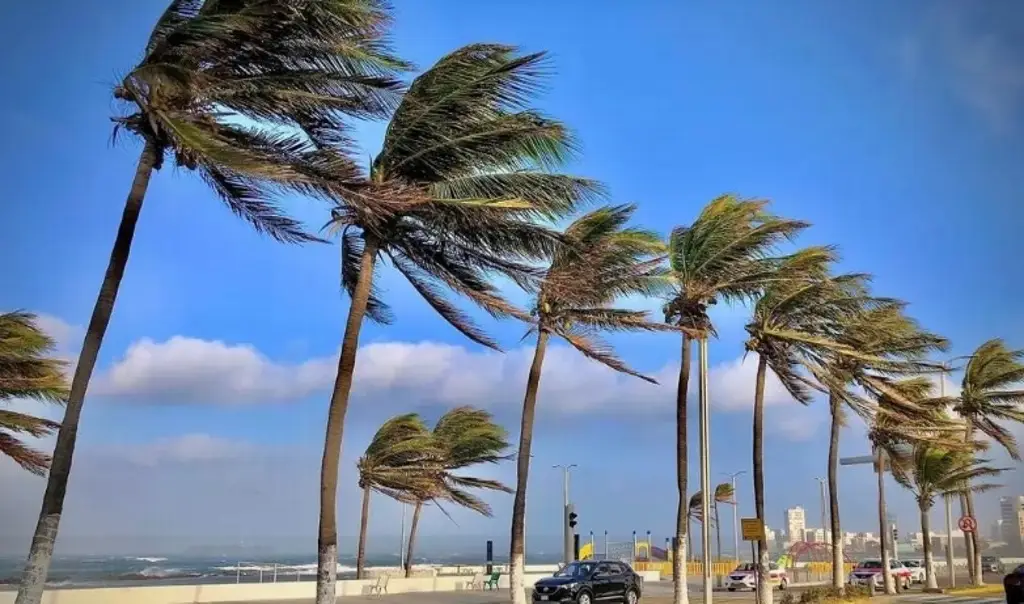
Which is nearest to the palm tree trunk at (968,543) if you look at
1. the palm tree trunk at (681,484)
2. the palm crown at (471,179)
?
the palm tree trunk at (681,484)

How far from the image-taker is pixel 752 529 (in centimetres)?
2447

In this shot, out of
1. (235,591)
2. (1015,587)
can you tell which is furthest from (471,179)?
(1015,587)

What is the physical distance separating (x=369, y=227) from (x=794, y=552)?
57.9m

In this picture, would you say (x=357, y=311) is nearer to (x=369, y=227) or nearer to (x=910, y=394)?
(x=369, y=227)

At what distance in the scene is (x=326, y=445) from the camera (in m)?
14.3

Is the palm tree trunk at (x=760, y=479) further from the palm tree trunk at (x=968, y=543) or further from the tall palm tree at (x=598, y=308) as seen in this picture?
the palm tree trunk at (x=968, y=543)

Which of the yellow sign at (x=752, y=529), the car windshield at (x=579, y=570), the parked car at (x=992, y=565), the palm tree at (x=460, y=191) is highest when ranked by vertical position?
the palm tree at (x=460, y=191)

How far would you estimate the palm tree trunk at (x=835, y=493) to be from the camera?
29164 millimetres

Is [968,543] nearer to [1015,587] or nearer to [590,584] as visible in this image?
[1015,587]

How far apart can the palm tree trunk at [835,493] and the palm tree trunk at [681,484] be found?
21.3 feet

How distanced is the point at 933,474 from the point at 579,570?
20726 mm

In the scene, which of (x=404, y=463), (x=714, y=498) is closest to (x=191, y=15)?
(x=404, y=463)

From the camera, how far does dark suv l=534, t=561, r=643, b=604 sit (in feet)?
84.9

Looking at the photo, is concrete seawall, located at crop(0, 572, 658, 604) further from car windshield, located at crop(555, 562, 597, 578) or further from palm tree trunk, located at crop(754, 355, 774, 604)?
palm tree trunk, located at crop(754, 355, 774, 604)
